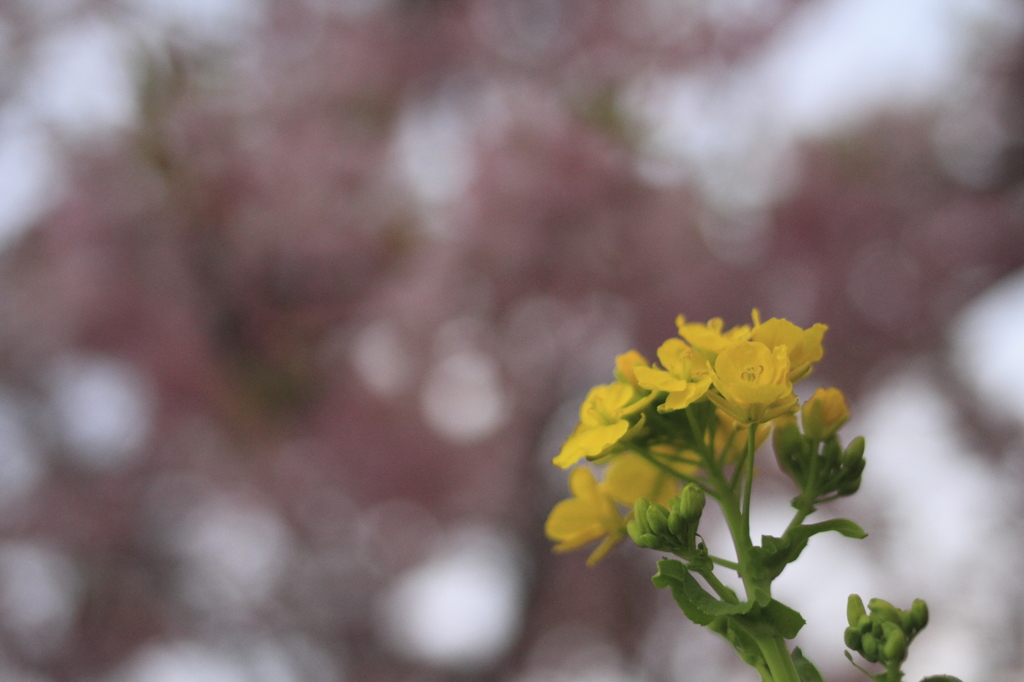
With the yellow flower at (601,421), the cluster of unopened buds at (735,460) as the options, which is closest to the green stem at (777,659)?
the cluster of unopened buds at (735,460)

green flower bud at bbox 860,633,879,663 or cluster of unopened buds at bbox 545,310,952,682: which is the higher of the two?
cluster of unopened buds at bbox 545,310,952,682

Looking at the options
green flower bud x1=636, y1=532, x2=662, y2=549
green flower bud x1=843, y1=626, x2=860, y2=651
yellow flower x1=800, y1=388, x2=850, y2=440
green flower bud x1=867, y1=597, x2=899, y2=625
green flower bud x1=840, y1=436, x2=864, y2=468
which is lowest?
green flower bud x1=843, y1=626, x2=860, y2=651

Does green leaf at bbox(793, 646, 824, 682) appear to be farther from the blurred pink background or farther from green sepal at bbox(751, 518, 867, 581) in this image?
the blurred pink background

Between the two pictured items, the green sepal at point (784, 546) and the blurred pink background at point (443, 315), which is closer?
the green sepal at point (784, 546)

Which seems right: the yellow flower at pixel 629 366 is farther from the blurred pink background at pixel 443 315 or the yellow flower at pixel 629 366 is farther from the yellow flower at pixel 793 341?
the blurred pink background at pixel 443 315

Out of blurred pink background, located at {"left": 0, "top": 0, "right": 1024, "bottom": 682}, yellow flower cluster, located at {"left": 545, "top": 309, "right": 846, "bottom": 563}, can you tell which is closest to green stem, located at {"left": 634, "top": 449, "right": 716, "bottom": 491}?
yellow flower cluster, located at {"left": 545, "top": 309, "right": 846, "bottom": 563}

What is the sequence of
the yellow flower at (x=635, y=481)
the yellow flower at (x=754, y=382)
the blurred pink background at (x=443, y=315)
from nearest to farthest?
the yellow flower at (x=754, y=382), the yellow flower at (x=635, y=481), the blurred pink background at (x=443, y=315)
